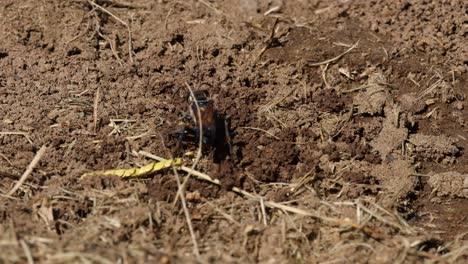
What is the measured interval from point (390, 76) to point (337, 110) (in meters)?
0.62

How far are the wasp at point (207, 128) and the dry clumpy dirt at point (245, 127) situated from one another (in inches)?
4.0

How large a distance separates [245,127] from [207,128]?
0.43 metres

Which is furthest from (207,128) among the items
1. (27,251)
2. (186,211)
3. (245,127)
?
(27,251)

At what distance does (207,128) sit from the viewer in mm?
4156

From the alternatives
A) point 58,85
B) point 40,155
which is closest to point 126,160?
point 40,155

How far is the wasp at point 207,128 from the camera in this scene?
4.16 meters

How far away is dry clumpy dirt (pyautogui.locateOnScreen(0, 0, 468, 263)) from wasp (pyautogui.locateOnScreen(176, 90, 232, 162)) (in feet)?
0.33

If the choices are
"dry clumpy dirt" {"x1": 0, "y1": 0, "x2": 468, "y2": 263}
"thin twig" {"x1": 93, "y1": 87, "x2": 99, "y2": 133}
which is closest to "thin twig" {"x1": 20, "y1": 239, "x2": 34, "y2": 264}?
"dry clumpy dirt" {"x1": 0, "y1": 0, "x2": 468, "y2": 263}

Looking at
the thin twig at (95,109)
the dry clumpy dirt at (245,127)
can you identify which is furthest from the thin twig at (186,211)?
the thin twig at (95,109)

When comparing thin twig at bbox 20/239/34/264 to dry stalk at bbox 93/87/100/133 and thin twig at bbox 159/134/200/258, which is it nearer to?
thin twig at bbox 159/134/200/258

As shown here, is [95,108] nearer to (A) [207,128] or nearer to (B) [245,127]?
(A) [207,128]

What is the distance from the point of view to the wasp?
416cm

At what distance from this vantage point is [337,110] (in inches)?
188

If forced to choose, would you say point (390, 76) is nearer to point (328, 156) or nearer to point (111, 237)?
point (328, 156)
